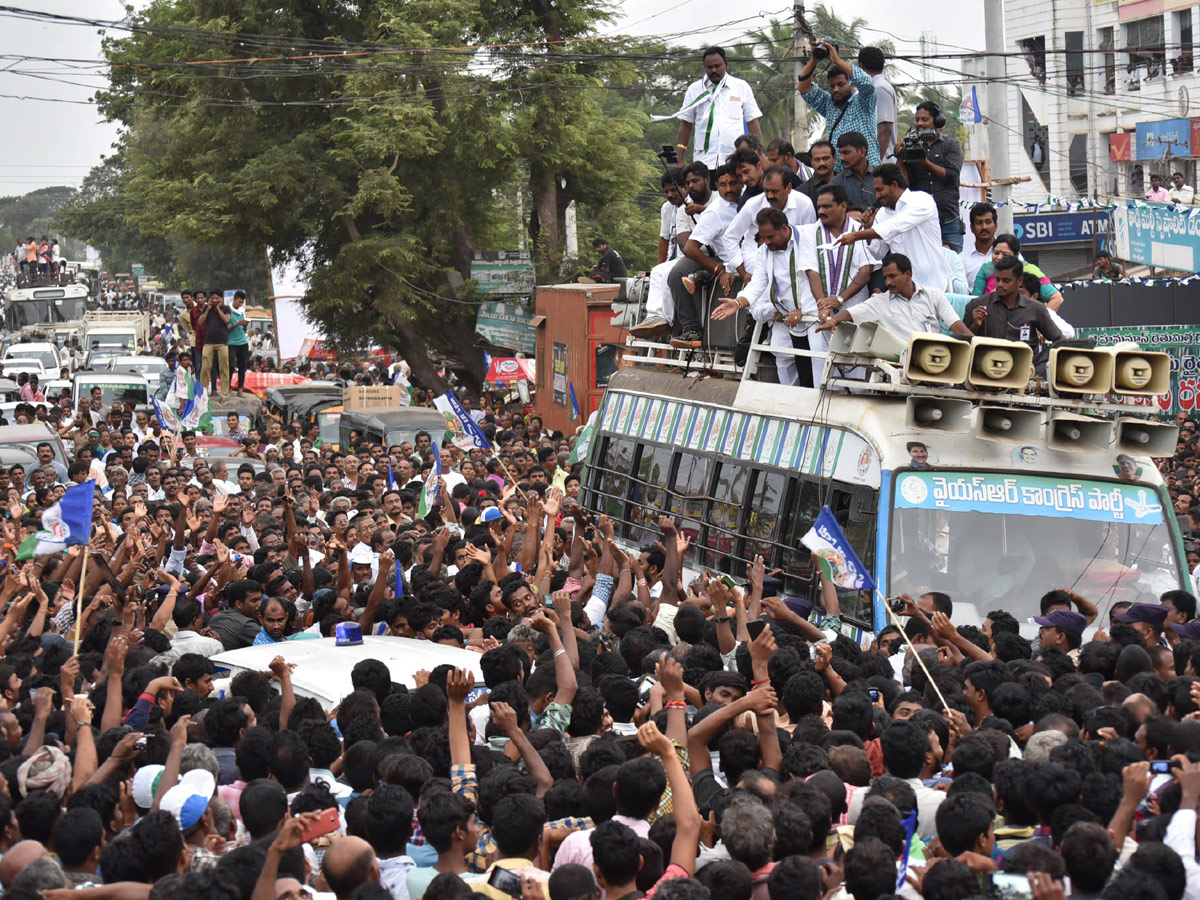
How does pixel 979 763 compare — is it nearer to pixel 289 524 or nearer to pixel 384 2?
pixel 289 524

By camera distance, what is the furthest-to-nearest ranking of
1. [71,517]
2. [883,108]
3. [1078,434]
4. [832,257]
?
[883,108] → [832,257] → [71,517] → [1078,434]

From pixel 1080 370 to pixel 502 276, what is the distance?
2108 cm

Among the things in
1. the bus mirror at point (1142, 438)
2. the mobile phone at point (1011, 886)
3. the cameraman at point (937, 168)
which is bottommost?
the mobile phone at point (1011, 886)

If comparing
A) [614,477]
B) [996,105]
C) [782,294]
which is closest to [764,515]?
[782,294]

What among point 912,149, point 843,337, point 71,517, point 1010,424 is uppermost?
point 912,149

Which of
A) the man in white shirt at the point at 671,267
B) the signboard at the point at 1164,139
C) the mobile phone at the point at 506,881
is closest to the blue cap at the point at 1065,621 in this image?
the mobile phone at the point at 506,881

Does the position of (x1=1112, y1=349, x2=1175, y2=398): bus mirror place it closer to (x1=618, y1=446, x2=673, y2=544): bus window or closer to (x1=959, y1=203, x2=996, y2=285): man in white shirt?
(x1=959, y1=203, x2=996, y2=285): man in white shirt

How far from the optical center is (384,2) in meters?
28.0

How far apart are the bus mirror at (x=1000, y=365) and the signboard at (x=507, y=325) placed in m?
19.0

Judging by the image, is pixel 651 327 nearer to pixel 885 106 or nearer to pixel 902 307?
pixel 885 106

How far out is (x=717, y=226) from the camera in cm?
1177

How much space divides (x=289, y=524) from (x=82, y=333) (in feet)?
113

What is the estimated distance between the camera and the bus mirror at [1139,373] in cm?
874

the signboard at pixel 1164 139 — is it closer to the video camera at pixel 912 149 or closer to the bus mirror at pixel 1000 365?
the video camera at pixel 912 149
